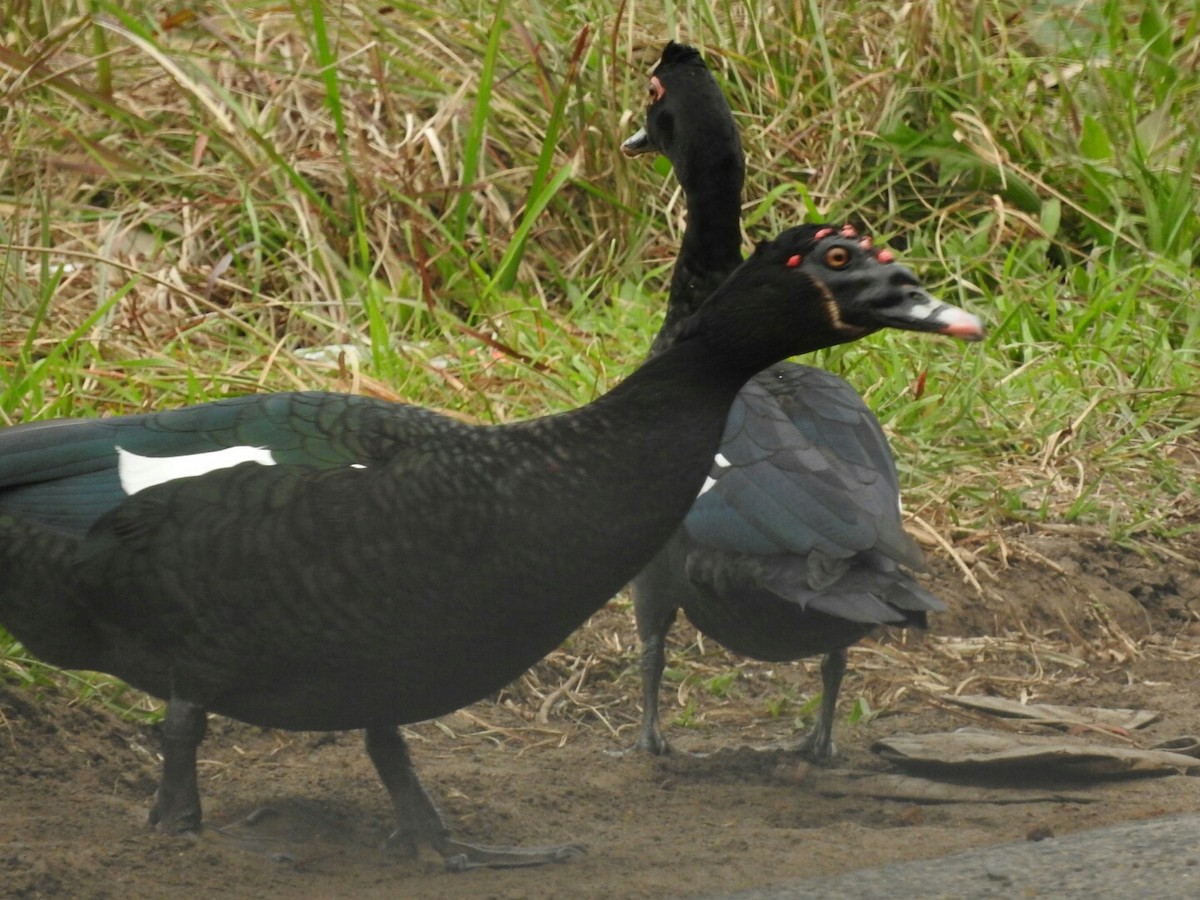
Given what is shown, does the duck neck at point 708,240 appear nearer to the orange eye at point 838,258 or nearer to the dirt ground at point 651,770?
the dirt ground at point 651,770

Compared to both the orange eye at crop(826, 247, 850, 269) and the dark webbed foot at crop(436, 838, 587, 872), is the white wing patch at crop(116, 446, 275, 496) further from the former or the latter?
the orange eye at crop(826, 247, 850, 269)

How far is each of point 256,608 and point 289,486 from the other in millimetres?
198

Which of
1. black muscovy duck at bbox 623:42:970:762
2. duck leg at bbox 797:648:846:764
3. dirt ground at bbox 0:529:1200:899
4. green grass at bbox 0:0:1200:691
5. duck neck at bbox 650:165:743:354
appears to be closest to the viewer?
dirt ground at bbox 0:529:1200:899

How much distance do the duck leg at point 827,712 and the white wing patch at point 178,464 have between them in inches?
49.6

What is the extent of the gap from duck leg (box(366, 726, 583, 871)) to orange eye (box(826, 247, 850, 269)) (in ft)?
3.41

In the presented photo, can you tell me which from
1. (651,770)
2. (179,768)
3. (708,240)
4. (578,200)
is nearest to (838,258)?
(651,770)

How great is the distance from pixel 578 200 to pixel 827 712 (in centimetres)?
296

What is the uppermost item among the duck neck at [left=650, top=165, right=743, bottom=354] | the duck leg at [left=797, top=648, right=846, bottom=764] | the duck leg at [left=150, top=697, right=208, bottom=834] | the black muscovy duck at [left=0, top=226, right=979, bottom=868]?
the duck neck at [left=650, top=165, right=743, bottom=354]

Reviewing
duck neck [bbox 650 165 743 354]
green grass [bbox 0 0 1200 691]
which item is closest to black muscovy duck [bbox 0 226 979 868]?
duck neck [bbox 650 165 743 354]

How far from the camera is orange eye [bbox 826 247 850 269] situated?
254cm

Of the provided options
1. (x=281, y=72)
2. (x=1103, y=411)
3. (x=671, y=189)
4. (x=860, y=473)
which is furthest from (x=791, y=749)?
Answer: (x=281, y=72)

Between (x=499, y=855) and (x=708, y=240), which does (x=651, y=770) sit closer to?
(x=499, y=855)

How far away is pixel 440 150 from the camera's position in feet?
19.0

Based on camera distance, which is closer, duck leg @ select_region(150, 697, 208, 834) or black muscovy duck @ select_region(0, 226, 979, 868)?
black muscovy duck @ select_region(0, 226, 979, 868)
